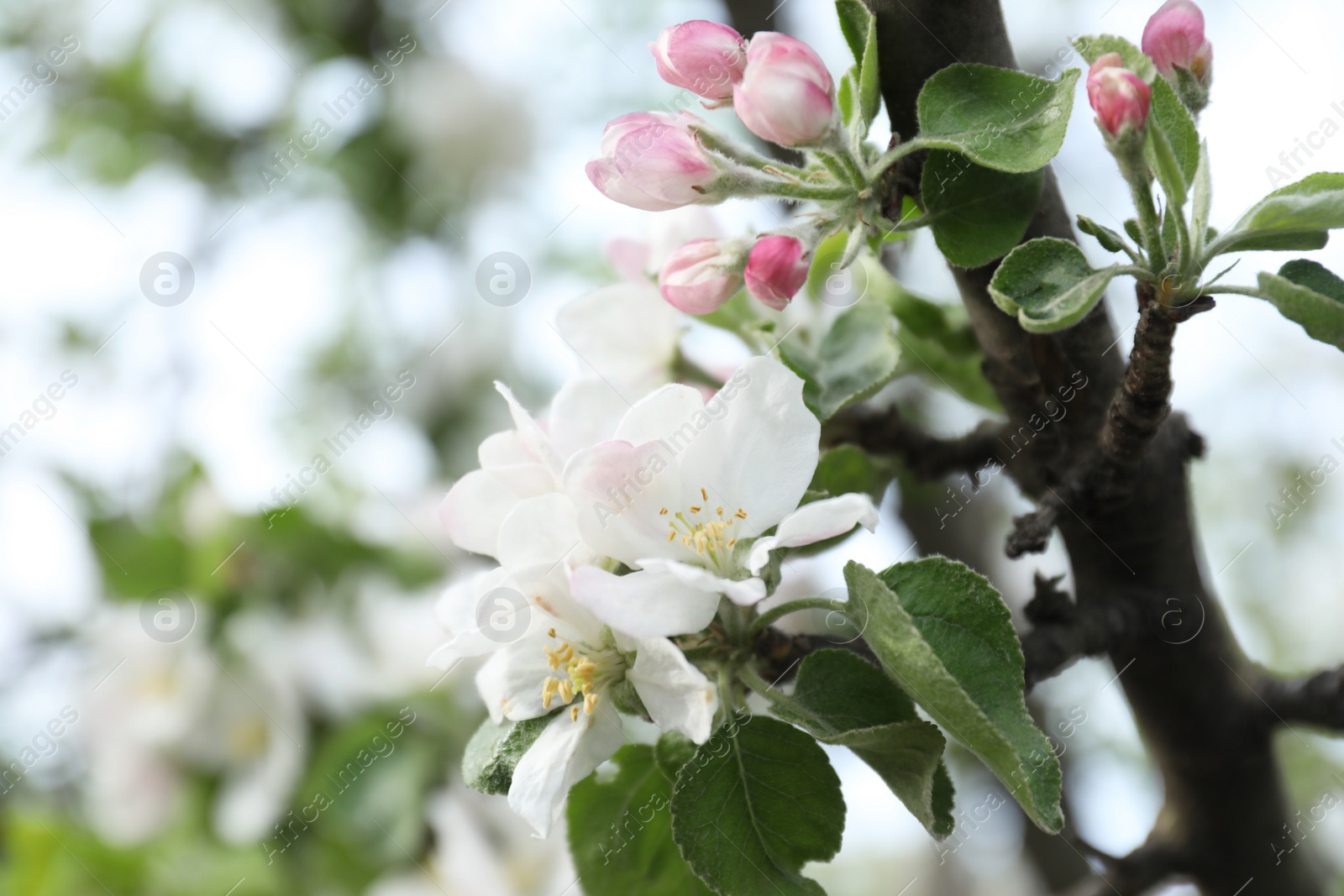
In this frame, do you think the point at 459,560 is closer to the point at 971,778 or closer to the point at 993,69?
the point at 971,778

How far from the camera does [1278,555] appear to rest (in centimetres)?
295

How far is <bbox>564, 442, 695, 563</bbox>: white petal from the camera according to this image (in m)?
0.58

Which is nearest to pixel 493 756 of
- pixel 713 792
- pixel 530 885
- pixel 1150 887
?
pixel 713 792

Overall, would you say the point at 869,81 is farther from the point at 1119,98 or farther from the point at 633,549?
the point at 633,549

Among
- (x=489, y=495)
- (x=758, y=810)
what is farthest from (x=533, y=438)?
(x=758, y=810)

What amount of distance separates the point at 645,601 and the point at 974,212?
316 mm

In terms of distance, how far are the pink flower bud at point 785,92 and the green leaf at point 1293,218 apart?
22cm

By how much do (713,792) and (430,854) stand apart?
1.02 metres

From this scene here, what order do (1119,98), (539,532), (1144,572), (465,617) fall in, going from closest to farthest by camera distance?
(1119,98) → (539,532) → (465,617) → (1144,572)

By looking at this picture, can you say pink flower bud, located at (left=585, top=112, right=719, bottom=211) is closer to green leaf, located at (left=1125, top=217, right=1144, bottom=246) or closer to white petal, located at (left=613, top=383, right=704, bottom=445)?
white petal, located at (left=613, top=383, right=704, bottom=445)

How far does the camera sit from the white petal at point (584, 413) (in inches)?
27.4

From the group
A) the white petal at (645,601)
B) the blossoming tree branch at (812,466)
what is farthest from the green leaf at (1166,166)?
the white petal at (645,601)

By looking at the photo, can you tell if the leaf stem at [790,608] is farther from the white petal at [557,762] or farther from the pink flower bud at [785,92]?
the pink flower bud at [785,92]

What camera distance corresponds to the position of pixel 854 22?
0.62 metres
